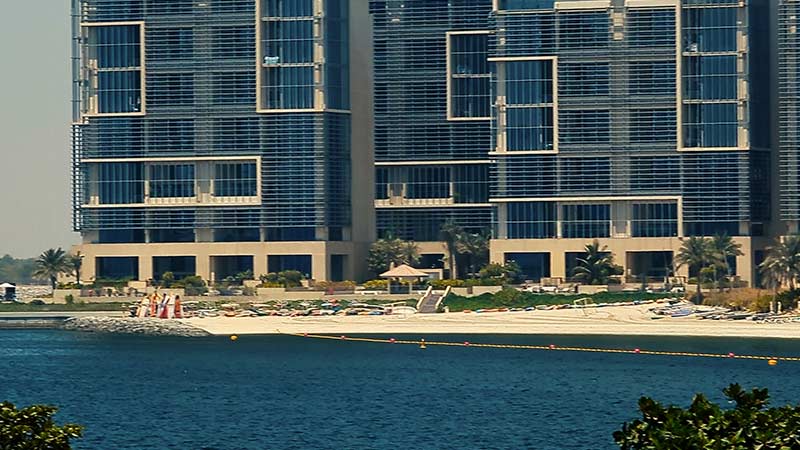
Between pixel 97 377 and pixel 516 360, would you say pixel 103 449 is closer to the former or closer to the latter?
pixel 97 377

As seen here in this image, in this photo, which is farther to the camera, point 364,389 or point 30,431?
point 364,389

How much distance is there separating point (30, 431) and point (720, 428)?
17076mm

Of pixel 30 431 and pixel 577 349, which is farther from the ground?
pixel 30 431

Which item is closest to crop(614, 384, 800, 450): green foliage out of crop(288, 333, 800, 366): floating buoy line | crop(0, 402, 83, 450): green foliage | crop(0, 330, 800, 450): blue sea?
crop(0, 402, 83, 450): green foliage

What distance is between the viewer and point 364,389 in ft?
460

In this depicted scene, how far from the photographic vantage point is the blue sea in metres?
107

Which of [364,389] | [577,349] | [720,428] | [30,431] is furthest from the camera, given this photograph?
[577,349]

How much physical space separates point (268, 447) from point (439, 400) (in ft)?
98.7

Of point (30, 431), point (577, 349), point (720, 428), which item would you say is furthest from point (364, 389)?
point (720, 428)

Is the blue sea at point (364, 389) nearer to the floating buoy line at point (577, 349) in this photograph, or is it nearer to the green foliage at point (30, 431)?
the floating buoy line at point (577, 349)

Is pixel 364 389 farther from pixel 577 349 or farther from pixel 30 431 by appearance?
pixel 30 431

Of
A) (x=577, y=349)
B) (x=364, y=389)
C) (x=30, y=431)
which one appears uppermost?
(x=30, y=431)

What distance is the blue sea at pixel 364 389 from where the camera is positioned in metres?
107

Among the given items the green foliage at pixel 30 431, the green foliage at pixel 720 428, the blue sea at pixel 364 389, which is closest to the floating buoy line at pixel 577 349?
the blue sea at pixel 364 389
